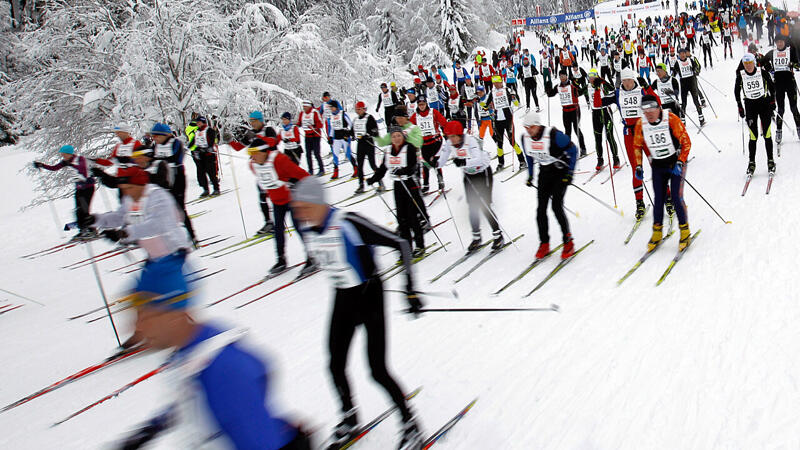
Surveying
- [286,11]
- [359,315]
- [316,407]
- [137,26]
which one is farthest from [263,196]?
[286,11]

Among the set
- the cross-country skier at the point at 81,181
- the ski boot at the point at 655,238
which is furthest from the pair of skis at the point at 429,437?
the cross-country skier at the point at 81,181

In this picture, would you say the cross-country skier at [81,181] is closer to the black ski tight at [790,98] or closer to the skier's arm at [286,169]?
the skier's arm at [286,169]

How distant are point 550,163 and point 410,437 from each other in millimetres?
3843

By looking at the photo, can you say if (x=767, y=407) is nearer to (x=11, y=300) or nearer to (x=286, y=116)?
(x=11, y=300)

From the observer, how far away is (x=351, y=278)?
120 inches

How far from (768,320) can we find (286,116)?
10.3 meters

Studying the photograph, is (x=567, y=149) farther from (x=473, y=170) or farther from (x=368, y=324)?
(x=368, y=324)

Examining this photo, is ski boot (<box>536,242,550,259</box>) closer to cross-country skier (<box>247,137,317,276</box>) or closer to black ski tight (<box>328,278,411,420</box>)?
cross-country skier (<box>247,137,317,276</box>)

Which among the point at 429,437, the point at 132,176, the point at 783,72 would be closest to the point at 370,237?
the point at 429,437

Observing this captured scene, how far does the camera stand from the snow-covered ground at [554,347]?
333cm

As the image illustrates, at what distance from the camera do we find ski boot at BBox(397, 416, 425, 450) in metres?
3.27

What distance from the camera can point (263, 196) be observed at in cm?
860

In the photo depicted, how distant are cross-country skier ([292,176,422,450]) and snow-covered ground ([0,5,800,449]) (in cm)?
46

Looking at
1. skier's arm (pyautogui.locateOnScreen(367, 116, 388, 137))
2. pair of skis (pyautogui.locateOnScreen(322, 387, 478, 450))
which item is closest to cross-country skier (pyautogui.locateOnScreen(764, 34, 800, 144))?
skier's arm (pyautogui.locateOnScreen(367, 116, 388, 137))
